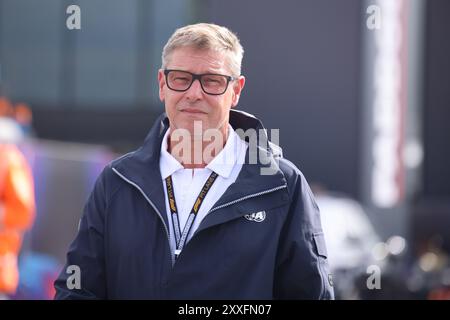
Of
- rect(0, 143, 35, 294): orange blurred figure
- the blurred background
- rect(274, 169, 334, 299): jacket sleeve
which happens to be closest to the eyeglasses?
rect(274, 169, 334, 299): jacket sleeve

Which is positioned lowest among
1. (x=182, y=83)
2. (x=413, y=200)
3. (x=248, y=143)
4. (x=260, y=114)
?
(x=413, y=200)

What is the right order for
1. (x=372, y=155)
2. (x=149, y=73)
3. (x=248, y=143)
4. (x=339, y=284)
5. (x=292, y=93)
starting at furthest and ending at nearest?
1. (x=149, y=73)
2. (x=292, y=93)
3. (x=372, y=155)
4. (x=339, y=284)
5. (x=248, y=143)

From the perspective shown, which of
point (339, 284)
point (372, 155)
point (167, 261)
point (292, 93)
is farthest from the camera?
point (292, 93)

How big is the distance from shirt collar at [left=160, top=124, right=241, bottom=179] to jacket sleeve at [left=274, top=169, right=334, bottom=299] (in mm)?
216

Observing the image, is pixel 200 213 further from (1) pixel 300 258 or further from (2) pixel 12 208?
(2) pixel 12 208

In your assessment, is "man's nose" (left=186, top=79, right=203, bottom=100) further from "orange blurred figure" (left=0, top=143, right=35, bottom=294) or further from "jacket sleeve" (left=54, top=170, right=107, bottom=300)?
"orange blurred figure" (left=0, top=143, right=35, bottom=294)

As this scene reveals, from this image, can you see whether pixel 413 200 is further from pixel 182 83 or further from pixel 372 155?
pixel 182 83

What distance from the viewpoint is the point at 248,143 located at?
283 cm

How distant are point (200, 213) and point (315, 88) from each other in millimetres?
14423

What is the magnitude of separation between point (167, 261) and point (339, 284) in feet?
19.8

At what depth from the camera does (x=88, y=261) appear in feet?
8.73

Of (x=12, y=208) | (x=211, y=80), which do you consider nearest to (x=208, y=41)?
(x=211, y=80)

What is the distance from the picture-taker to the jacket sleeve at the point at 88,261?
2.66 meters

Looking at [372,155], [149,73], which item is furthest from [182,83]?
[149,73]
